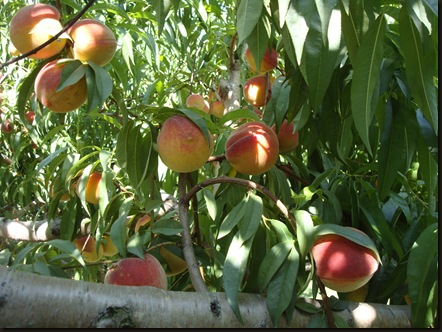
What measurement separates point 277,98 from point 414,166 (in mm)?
374

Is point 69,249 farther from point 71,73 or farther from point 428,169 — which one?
point 428,169

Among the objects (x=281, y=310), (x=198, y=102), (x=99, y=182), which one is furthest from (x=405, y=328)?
(x=198, y=102)

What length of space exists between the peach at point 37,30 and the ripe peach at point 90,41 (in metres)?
0.02

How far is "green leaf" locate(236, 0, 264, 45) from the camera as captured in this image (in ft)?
2.10

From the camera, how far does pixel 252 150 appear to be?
3.26 feet

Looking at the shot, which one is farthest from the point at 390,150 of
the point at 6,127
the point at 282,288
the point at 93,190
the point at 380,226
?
the point at 6,127

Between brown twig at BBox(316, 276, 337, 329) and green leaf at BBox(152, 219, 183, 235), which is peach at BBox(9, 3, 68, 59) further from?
brown twig at BBox(316, 276, 337, 329)

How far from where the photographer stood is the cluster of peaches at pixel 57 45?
0.87 metres

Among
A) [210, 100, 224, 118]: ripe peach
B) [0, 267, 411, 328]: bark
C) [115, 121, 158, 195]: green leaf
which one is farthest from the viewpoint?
[210, 100, 224, 118]: ripe peach

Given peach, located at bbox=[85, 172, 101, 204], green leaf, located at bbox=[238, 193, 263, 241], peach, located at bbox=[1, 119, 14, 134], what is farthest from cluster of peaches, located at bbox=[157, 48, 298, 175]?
peach, located at bbox=[1, 119, 14, 134]

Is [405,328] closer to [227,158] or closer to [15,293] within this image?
[227,158]

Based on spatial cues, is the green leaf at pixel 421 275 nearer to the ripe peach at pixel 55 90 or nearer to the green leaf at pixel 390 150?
the green leaf at pixel 390 150

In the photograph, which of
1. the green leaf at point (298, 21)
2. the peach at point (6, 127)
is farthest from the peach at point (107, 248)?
the peach at point (6, 127)

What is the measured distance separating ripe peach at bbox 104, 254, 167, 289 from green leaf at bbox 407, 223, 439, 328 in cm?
39
